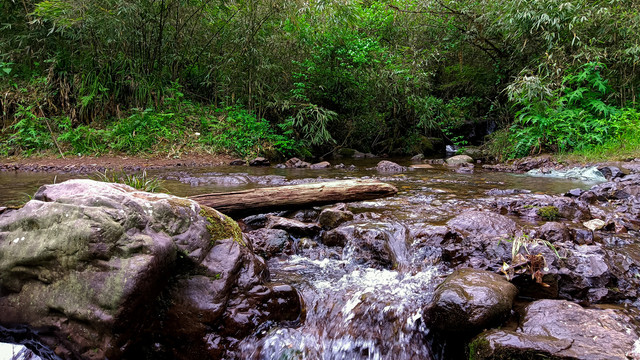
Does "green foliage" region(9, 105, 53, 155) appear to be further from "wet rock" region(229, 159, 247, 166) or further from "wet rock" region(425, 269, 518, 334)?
"wet rock" region(425, 269, 518, 334)

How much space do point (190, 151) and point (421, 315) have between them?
9.79m

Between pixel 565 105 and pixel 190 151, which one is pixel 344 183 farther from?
pixel 565 105

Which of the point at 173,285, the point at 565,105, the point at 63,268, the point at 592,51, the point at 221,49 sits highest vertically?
the point at 221,49

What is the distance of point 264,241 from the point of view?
10.1ft

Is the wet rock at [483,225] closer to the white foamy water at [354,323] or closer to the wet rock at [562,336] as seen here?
the white foamy water at [354,323]

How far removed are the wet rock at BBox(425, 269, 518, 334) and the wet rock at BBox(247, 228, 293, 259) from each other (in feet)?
4.81

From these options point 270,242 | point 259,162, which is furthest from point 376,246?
point 259,162

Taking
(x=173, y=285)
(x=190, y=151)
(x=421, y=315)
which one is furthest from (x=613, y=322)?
(x=190, y=151)

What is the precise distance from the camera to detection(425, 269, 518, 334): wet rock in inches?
73.4

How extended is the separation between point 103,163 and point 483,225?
30.8ft

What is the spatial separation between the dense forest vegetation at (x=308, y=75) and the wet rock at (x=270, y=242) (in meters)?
6.08

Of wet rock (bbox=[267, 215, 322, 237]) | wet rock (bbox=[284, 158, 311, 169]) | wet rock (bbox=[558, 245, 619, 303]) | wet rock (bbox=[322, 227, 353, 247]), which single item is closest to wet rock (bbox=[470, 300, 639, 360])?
wet rock (bbox=[558, 245, 619, 303])

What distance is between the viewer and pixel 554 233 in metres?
2.98

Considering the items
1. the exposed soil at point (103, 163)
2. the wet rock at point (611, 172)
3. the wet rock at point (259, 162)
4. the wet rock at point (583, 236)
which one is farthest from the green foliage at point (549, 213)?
the exposed soil at point (103, 163)
